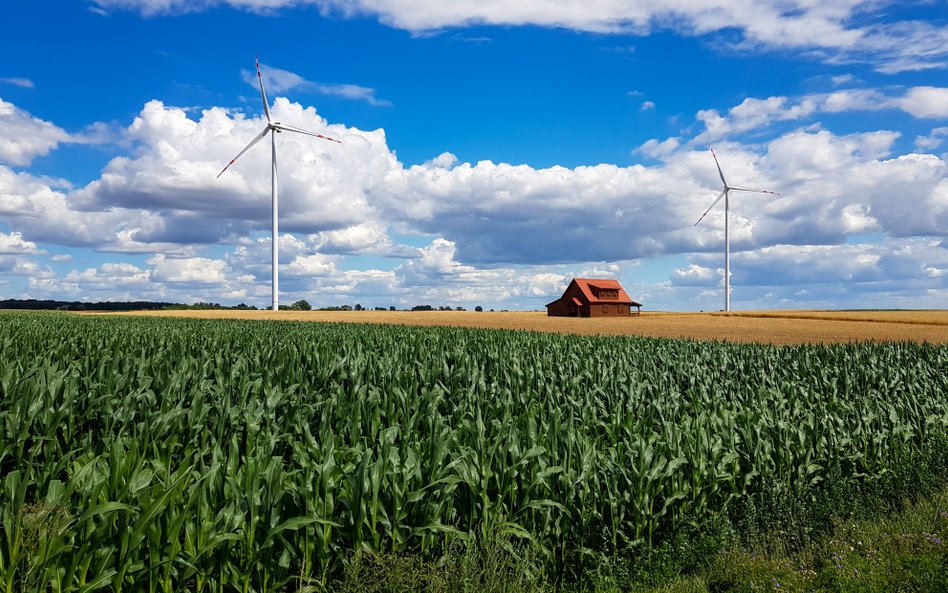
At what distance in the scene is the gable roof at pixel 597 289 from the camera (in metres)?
74.4

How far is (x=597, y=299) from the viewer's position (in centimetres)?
7438

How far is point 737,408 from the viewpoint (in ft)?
41.5

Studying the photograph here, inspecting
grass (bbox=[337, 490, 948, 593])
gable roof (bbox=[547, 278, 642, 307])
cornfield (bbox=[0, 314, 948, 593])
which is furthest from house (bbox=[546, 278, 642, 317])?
grass (bbox=[337, 490, 948, 593])

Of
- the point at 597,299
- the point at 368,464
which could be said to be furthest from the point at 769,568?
the point at 597,299

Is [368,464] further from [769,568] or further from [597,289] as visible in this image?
[597,289]

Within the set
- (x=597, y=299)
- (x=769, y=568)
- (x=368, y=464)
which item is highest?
(x=597, y=299)

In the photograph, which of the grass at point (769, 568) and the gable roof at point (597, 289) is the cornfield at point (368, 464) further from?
the gable roof at point (597, 289)

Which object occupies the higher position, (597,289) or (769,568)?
(597,289)

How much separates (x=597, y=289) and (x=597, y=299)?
1.61 m

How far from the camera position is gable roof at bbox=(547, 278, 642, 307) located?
7444 cm

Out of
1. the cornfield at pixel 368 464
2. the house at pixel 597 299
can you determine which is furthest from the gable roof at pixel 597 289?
the cornfield at pixel 368 464

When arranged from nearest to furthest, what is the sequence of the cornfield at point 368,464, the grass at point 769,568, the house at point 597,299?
A: the cornfield at point 368,464 → the grass at point 769,568 → the house at point 597,299

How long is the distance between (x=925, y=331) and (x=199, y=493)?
57.3 metres

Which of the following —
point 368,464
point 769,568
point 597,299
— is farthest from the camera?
point 597,299
